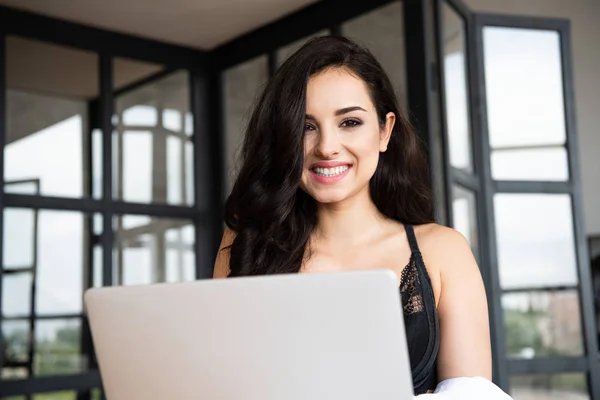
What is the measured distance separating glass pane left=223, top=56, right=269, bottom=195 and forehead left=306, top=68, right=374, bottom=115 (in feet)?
8.27

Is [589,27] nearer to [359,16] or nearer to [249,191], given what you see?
[359,16]

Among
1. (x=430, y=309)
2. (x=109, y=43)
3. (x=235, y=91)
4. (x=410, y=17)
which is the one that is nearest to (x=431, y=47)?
(x=410, y=17)

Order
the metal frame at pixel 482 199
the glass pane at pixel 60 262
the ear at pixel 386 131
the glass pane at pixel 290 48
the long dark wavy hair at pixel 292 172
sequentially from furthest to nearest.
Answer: the glass pane at pixel 290 48, the glass pane at pixel 60 262, the metal frame at pixel 482 199, the ear at pixel 386 131, the long dark wavy hair at pixel 292 172

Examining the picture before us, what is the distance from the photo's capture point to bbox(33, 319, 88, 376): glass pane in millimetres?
3596

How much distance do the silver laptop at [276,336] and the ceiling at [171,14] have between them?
2.95 metres

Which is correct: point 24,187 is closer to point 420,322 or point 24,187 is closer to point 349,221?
point 349,221

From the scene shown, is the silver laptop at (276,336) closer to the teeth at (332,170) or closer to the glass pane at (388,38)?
the teeth at (332,170)

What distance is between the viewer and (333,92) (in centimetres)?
149

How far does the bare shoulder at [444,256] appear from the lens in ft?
4.91

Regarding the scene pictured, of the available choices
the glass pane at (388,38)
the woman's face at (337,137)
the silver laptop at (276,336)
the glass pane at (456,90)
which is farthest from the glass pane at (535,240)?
the silver laptop at (276,336)

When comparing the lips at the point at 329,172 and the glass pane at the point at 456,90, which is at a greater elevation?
the glass pane at the point at 456,90

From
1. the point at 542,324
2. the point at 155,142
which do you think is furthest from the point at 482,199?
the point at 155,142

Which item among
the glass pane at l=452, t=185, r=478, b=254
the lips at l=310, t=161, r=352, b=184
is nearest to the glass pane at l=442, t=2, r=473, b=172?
the glass pane at l=452, t=185, r=478, b=254

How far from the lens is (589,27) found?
5324 millimetres
